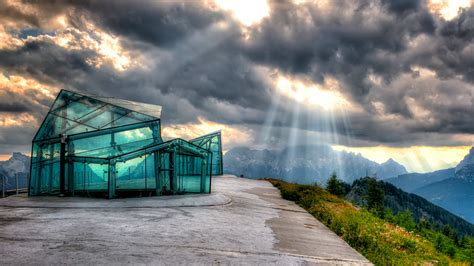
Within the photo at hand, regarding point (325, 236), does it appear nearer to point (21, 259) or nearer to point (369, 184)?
point (21, 259)

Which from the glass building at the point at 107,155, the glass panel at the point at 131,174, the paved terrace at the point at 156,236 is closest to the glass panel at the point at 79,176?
the glass building at the point at 107,155

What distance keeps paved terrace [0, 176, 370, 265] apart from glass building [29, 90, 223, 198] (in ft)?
12.1

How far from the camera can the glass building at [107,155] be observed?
78.4 ft

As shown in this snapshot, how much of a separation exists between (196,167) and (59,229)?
14177mm

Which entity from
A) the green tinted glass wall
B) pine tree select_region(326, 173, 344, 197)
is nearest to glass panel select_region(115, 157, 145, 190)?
the green tinted glass wall

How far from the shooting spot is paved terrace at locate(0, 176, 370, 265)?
9773mm

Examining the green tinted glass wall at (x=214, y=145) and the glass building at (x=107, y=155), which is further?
the green tinted glass wall at (x=214, y=145)

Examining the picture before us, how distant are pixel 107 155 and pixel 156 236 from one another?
15.5m

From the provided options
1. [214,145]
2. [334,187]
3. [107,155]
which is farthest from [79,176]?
[334,187]

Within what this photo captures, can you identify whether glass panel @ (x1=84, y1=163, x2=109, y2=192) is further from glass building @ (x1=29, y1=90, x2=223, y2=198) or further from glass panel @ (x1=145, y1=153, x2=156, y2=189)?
glass panel @ (x1=145, y1=153, x2=156, y2=189)

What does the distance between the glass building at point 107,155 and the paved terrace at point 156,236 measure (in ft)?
12.1

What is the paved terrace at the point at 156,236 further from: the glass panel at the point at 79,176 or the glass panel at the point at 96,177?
the glass panel at the point at 79,176

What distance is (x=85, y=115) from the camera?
2848 cm

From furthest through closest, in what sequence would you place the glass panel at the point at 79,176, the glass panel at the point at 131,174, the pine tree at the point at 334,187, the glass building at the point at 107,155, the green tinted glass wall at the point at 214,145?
1. the green tinted glass wall at the point at 214,145
2. the pine tree at the point at 334,187
3. the glass panel at the point at 79,176
4. the glass building at the point at 107,155
5. the glass panel at the point at 131,174
